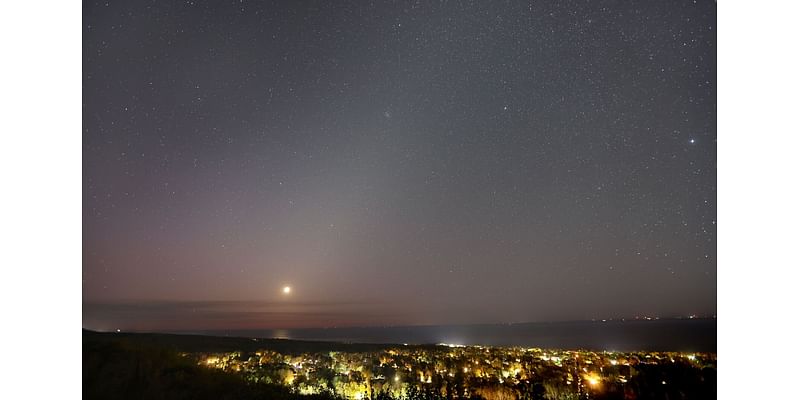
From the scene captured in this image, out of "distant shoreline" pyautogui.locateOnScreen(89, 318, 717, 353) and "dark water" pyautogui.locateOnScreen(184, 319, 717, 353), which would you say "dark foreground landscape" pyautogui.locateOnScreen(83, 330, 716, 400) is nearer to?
"distant shoreline" pyautogui.locateOnScreen(89, 318, 717, 353)

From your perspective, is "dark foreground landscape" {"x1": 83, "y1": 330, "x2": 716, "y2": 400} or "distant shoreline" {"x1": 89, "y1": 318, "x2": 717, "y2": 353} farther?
"distant shoreline" {"x1": 89, "y1": 318, "x2": 717, "y2": 353}

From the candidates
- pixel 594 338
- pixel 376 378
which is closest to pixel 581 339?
pixel 594 338

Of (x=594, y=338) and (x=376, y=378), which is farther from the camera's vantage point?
(x=594, y=338)

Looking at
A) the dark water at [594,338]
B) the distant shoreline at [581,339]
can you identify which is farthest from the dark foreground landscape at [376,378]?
the dark water at [594,338]

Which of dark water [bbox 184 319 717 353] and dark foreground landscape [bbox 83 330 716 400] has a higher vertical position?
dark foreground landscape [bbox 83 330 716 400]

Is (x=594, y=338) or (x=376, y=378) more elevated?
(x=376, y=378)

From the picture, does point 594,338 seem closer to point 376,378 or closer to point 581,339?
point 581,339

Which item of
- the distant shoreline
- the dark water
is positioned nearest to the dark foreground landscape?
the distant shoreline

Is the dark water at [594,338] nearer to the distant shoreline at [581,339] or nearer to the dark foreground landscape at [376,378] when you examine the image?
the distant shoreline at [581,339]
